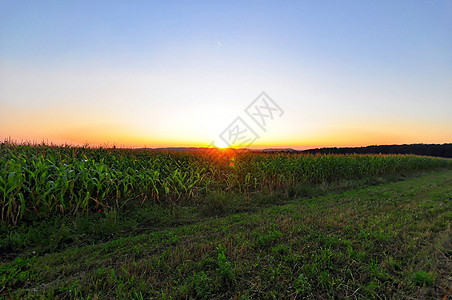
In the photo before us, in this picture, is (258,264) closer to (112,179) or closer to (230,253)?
(230,253)

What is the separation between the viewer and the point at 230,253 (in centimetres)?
362

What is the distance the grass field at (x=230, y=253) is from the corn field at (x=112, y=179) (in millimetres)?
297

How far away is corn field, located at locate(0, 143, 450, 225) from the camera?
16.6ft

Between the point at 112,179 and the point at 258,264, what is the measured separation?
5.04 meters

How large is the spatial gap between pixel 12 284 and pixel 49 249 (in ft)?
4.47

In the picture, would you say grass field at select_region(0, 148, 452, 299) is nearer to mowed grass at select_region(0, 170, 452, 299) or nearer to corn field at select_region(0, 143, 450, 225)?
mowed grass at select_region(0, 170, 452, 299)

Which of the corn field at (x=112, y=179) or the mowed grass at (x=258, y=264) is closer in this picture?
the mowed grass at (x=258, y=264)

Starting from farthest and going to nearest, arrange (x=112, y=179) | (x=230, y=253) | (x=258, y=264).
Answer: (x=112, y=179), (x=230, y=253), (x=258, y=264)

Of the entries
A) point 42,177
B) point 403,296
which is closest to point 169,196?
point 42,177

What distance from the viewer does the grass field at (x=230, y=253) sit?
277 centimetres

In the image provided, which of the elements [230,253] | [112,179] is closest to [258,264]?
[230,253]

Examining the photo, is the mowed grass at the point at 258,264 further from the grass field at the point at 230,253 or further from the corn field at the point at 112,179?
the corn field at the point at 112,179

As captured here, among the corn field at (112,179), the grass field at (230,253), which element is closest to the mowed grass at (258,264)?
the grass field at (230,253)

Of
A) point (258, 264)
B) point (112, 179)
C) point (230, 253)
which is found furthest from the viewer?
point (112, 179)
